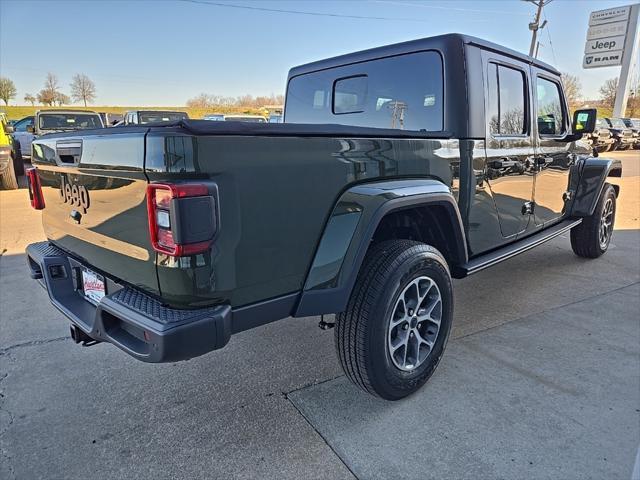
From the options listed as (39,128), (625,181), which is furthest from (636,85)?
(39,128)

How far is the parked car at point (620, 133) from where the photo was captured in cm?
2414

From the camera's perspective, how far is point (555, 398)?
255 cm

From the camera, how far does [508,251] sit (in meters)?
3.41

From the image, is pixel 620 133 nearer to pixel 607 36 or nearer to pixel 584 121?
pixel 607 36

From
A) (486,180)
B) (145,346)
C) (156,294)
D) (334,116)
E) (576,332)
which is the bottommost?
(576,332)

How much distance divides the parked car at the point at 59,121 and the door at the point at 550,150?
405 inches

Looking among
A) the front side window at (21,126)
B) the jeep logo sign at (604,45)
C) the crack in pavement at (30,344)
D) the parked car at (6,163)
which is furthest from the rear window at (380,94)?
the jeep logo sign at (604,45)

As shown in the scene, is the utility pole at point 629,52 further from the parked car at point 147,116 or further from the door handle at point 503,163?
the door handle at point 503,163

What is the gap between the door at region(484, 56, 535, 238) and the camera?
3.10 m

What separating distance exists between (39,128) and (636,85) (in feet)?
163

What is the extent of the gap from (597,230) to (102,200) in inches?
201

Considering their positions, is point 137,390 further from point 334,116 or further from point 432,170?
point 334,116

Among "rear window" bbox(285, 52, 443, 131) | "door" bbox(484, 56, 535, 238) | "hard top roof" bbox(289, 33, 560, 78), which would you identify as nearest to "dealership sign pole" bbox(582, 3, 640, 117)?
"hard top roof" bbox(289, 33, 560, 78)

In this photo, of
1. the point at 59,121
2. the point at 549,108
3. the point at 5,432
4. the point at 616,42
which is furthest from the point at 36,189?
the point at 616,42
